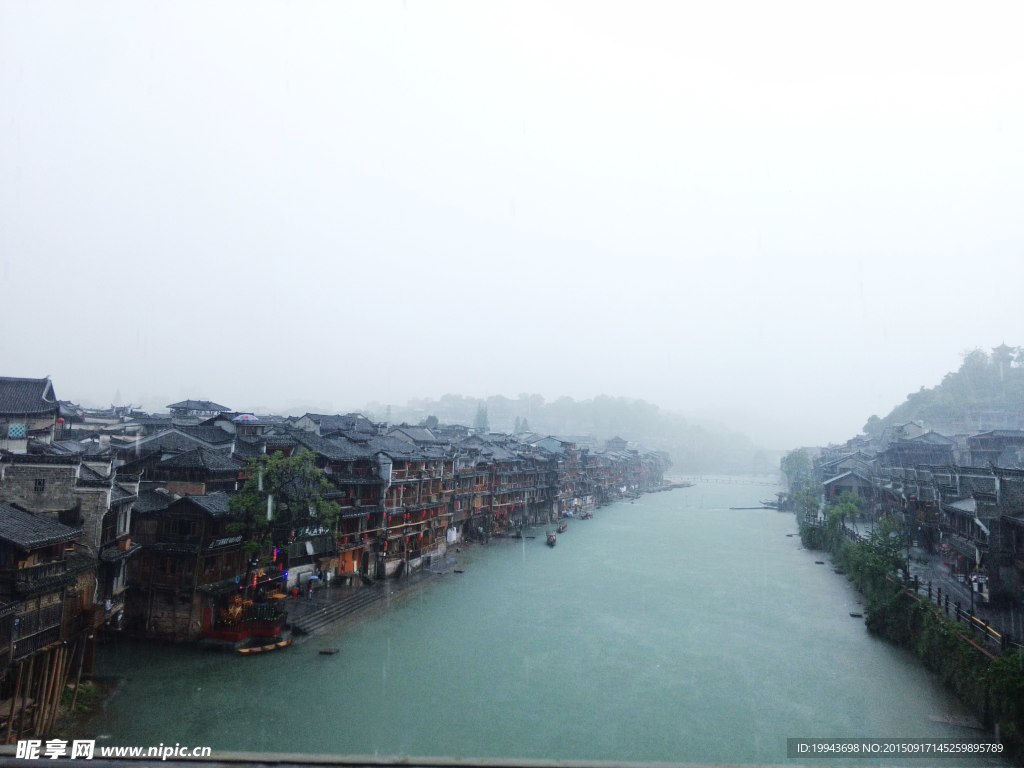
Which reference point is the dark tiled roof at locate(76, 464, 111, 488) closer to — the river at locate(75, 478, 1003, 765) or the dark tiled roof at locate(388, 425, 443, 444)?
the river at locate(75, 478, 1003, 765)

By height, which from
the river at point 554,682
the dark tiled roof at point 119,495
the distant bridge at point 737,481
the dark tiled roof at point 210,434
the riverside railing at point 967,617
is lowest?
the distant bridge at point 737,481

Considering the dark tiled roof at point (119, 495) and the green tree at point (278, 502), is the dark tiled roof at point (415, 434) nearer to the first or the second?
the green tree at point (278, 502)

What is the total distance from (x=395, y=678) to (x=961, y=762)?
57.8 ft

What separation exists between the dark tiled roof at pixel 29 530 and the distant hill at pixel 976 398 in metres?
82.8

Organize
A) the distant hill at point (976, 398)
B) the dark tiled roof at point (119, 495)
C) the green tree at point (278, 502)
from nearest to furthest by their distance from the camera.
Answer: the dark tiled roof at point (119, 495) → the green tree at point (278, 502) → the distant hill at point (976, 398)

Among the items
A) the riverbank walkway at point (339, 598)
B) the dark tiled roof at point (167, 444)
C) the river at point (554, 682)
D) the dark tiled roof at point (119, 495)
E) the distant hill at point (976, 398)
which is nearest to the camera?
the river at point (554, 682)

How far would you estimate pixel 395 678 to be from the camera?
2303 cm

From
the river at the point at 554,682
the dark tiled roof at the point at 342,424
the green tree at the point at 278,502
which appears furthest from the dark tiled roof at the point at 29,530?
the dark tiled roof at the point at 342,424

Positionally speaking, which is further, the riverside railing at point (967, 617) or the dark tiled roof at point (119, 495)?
the dark tiled roof at point (119, 495)

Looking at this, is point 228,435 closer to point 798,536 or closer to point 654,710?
point 654,710

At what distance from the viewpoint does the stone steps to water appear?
27062mm

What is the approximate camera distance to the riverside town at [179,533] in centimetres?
1752

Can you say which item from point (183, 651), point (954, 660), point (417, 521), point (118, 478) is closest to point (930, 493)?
point (954, 660)

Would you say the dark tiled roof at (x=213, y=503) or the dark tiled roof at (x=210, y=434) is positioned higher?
the dark tiled roof at (x=210, y=434)
